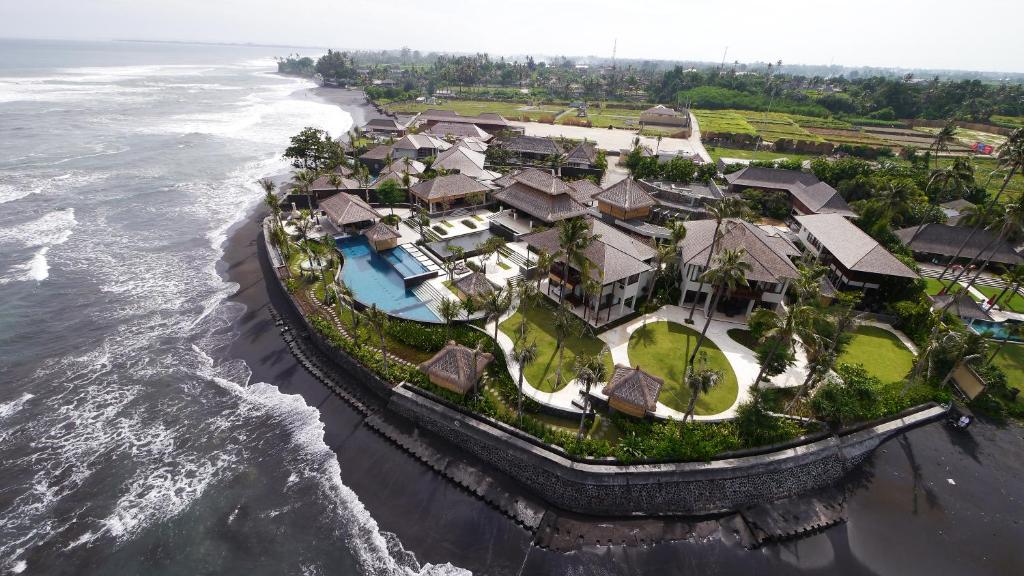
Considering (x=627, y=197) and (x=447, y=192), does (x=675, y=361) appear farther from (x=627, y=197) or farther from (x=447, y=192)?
(x=447, y=192)

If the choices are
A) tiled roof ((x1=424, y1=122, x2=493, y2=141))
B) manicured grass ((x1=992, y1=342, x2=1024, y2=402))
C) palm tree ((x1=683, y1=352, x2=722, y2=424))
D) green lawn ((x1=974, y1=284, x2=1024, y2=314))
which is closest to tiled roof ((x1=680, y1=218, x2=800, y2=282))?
palm tree ((x1=683, y1=352, x2=722, y2=424))

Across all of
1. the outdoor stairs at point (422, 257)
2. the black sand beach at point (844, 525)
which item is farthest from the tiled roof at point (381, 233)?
the black sand beach at point (844, 525)

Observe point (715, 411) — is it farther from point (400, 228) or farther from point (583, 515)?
point (400, 228)

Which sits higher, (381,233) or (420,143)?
(420,143)

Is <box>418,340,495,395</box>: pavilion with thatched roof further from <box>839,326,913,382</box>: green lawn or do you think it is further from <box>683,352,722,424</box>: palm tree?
<box>839,326,913,382</box>: green lawn

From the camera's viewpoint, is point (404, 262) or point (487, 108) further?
point (487, 108)

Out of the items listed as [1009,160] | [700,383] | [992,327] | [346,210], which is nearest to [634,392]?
[700,383]
